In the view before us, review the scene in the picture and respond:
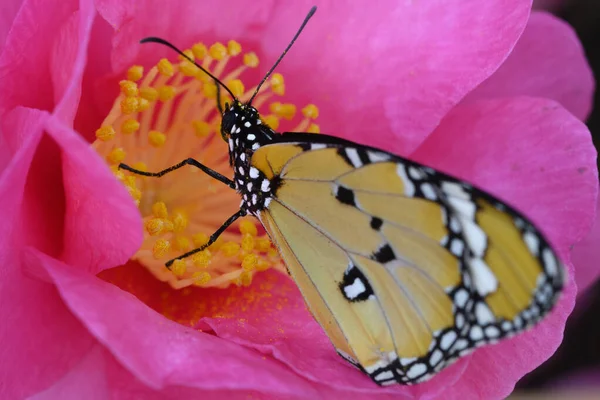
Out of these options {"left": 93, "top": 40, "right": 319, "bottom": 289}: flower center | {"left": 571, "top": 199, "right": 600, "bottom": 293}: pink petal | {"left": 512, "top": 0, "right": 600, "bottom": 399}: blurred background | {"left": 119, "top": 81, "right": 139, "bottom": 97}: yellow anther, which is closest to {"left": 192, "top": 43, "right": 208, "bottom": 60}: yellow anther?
{"left": 93, "top": 40, "right": 319, "bottom": 289}: flower center

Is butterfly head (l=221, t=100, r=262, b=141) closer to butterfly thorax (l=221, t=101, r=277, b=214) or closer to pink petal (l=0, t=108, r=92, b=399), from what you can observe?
butterfly thorax (l=221, t=101, r=277, b=214)

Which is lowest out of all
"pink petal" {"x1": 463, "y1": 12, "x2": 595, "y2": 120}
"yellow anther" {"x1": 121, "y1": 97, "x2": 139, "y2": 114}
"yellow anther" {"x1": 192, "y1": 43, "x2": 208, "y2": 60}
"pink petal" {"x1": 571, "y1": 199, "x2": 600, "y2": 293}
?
"yellow anther" {"x1": 121, "y1": 97, "x2": 139, "y2": 114}

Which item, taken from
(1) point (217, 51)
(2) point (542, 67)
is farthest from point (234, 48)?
(2) point (542, 67)

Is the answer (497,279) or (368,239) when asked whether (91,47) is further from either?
(497,279)

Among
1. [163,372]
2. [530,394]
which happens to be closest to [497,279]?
[163,372]

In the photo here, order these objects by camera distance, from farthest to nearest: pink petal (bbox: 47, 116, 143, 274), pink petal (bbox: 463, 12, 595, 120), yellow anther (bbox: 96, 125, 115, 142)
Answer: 1. pink petal (bbox: 463, 12, 595, 120)
2. yellow anther (bbox: 96, 125, 115, 142)
3. pink petal (bbox: 47, 116, 143, 274)

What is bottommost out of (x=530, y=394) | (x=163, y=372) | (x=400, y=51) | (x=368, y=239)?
(x=530, y=394)

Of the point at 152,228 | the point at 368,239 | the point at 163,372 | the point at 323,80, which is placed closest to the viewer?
the point at 163,372

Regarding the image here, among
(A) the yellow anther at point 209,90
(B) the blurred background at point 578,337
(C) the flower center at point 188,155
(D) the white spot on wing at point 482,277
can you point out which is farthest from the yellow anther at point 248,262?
(B) the blurred background at point 578,337
